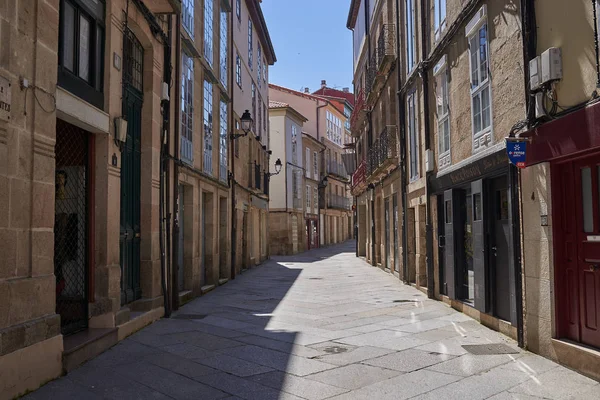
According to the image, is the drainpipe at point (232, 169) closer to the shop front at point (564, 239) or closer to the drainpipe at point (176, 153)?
the drainpipe at point (176, 153)

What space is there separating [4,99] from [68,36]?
202cm

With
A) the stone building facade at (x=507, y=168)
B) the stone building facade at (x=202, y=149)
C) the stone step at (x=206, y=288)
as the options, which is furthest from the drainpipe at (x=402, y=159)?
the stone step at (x=206, y=288)

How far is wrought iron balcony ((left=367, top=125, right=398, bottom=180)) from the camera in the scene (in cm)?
1582

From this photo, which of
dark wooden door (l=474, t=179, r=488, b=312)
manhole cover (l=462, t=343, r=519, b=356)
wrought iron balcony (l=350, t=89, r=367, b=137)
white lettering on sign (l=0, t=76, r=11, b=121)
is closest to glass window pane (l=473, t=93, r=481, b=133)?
dark wooden door (l=474, t=179, r=488, b=312)

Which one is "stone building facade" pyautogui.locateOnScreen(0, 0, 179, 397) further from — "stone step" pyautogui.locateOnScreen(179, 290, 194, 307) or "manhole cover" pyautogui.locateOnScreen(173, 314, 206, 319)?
"stone step" pyautogui.locateOnScreen(179, 290, 194, 307)

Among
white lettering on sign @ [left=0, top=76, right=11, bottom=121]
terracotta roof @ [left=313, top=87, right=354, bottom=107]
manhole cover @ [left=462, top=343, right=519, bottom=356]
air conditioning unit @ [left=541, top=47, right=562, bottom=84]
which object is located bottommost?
manhole cover @ [left=462, top=343, right=519, bottom=356]

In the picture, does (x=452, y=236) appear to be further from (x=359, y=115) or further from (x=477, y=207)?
(x=359, y=115)

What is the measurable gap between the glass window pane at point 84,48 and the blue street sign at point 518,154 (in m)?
5.06

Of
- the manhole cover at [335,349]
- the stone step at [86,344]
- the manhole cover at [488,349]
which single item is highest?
the stone step at [86,344]

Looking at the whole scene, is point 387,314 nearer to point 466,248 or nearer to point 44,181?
point 466,248

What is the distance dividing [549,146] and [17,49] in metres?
5.22

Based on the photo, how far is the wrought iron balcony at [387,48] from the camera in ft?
52.0

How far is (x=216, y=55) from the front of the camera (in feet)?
50.5

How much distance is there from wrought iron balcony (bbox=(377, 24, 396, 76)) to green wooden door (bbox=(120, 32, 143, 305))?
8.58 m
